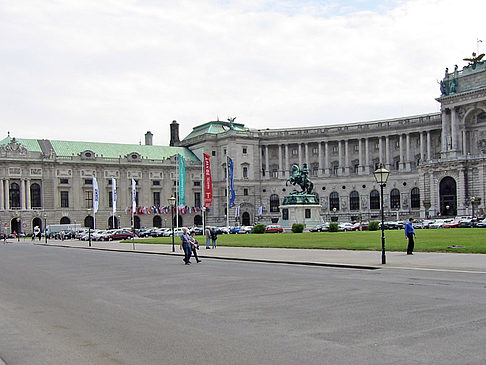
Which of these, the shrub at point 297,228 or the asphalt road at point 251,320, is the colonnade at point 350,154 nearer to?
the shrub at point 297,228

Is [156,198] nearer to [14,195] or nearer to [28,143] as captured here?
[28,143]

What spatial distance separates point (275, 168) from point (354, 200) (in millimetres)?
21229

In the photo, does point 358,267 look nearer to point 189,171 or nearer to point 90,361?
point 90,361

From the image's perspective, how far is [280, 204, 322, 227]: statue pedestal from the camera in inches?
3295

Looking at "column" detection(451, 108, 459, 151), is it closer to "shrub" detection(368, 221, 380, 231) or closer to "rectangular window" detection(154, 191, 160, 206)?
"shrub" detection(368, 221, 380, 231)

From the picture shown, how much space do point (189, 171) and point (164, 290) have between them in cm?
11938

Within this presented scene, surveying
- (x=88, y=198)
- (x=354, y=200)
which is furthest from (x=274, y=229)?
(x=88, y=198)

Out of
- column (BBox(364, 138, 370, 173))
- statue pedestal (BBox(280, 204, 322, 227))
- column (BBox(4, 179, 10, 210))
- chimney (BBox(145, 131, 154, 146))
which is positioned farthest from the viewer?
chimney (BBox(145, 131, 154, 146))

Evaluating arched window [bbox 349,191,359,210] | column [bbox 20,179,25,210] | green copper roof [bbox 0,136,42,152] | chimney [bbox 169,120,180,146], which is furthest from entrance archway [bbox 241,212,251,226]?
column [bbox 20,179,25,210]

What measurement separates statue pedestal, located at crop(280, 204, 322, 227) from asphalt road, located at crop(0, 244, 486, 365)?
Result: 57158 millimetres

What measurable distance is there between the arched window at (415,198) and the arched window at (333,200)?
670 inches

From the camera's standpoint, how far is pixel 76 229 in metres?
113

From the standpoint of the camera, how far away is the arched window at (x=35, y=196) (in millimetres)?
120812

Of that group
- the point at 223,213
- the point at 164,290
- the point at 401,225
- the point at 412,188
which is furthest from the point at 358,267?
the point at 223,213
